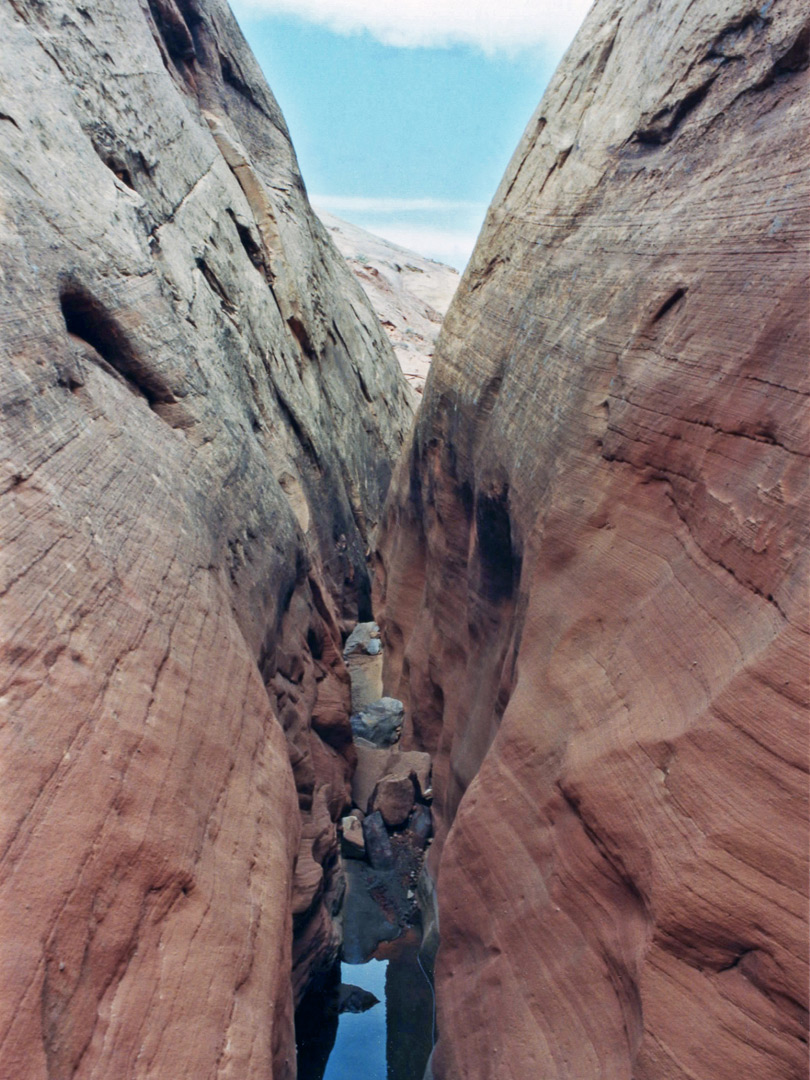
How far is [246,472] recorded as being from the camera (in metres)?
6.14

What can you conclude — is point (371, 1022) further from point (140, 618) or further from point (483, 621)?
point (140, 618)

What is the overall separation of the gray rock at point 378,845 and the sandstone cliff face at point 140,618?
61cm

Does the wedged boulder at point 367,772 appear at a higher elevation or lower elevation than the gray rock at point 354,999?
higher

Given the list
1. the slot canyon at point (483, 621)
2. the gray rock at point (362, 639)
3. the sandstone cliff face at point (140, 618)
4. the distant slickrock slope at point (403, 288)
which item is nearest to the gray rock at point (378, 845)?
the slot canyon at point (483, 621)

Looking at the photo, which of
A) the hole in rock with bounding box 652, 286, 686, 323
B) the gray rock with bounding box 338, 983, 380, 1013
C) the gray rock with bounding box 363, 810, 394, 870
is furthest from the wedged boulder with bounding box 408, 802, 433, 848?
the hole in rock with bounding box 652, 286, 686, 323

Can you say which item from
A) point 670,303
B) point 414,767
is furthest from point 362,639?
point 670,303

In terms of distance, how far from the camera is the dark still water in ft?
18.4

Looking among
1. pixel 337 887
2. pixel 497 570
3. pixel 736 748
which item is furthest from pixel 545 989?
pixel 497 570

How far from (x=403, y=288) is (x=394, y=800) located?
3164cm

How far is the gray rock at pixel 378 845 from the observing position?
7289mm

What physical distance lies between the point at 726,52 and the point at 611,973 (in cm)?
510

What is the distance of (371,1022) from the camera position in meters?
6.05

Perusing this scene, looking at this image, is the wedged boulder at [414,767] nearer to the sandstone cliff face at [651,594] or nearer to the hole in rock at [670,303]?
the sandstone cliff face at [651,594]

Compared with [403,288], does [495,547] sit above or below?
above
